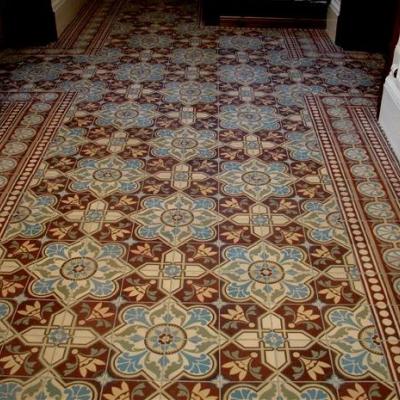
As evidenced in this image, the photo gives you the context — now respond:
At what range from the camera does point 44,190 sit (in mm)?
2791

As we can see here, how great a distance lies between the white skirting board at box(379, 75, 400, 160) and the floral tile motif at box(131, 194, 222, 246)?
1.15m

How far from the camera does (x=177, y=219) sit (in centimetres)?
256

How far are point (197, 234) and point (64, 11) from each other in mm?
3604

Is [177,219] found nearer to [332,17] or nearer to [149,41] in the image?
[149,41]

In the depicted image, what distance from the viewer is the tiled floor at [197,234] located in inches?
72.0

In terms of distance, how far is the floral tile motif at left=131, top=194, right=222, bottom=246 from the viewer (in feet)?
8.05

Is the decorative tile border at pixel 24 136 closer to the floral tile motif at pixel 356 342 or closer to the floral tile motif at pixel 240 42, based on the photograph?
the floral tile motif at pixel 356 342

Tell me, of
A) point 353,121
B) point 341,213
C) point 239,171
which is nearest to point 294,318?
point 341,213

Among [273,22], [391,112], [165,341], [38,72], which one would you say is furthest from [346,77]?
[165,341]

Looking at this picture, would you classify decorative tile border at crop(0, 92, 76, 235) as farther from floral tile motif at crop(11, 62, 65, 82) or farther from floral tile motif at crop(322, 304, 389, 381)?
floral tile motif at crop(322, 304, 389, 381)

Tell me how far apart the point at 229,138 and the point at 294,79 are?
1102mm

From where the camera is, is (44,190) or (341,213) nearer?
(341,213)

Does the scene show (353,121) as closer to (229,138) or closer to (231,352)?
(229,138)

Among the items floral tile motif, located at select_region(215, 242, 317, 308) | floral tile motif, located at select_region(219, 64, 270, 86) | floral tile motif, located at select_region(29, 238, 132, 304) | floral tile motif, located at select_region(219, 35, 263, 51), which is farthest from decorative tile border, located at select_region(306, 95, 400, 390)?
floral tile motif, located at select_region(219, 35, 263, 51)
